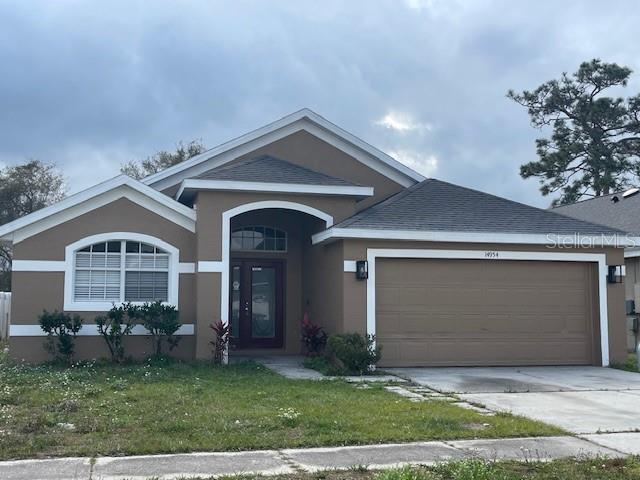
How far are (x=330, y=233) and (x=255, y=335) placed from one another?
4108mm

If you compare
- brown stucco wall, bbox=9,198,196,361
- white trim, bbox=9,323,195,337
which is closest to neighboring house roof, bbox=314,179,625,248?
brown stucco wall, bbox=9,198,196,361

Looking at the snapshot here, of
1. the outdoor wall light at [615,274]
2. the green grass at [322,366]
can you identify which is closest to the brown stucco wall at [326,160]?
the green grass at [322,366]

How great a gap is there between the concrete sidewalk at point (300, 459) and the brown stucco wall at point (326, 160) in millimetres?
10706

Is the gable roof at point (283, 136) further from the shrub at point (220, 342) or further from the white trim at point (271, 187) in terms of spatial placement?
the shrub at point (220, 342)

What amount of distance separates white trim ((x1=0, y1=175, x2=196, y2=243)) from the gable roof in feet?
6.90

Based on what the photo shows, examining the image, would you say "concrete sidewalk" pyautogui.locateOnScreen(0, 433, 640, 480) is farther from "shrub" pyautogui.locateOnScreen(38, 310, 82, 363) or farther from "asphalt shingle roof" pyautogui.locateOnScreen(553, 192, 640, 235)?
"asphalt shingle roof" pyautogui.locateOnScreen(553, 192, 640, 235)

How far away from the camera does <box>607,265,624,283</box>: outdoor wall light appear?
49.2 feet

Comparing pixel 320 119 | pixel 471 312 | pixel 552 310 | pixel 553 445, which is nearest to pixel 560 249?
pixel 552 310

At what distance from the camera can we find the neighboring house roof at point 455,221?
14.1m

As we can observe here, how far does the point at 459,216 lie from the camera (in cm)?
1507

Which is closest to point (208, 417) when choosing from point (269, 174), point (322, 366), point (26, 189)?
point (322, 366)

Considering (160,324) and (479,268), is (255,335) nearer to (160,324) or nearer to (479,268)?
(160,324)

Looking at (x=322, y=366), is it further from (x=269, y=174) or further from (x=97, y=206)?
(x=97, y=206)

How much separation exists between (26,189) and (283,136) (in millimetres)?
24756
